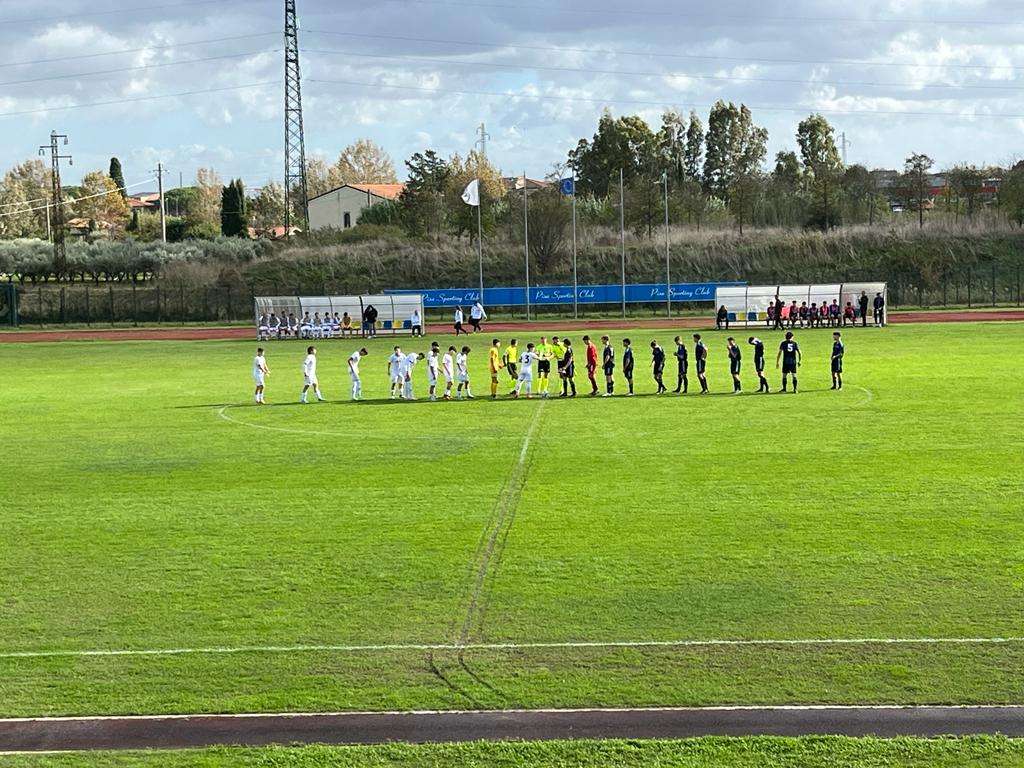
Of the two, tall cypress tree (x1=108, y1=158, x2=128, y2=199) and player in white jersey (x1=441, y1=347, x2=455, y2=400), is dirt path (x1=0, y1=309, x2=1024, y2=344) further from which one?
tall cypress tree (x1=108, y1=158, x2=128, y2=199)

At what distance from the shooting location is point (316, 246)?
98000 mm

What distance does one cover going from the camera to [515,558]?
1595 centimetres

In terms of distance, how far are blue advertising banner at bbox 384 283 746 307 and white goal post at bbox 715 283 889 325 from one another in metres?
11.6

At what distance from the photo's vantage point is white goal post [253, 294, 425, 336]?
6391 cm

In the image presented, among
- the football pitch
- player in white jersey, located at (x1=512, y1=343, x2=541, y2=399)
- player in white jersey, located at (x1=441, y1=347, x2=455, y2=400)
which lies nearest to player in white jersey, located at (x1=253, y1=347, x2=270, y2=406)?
the football pitch

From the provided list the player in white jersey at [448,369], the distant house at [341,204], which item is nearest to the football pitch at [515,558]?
the player in white jersey at [448,369]

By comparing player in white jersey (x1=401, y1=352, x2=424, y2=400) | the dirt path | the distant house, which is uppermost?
the distant house

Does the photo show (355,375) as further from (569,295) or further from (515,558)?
(569,295)

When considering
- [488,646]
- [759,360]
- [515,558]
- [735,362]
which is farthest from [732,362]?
[488,646]

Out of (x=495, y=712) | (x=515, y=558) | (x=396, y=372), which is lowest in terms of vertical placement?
(x=495, y=712)

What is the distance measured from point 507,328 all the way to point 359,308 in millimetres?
8211

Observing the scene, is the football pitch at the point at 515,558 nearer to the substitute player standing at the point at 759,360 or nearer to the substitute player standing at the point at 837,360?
the substitute player standing at the point at 759,360

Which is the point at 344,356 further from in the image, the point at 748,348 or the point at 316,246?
the point at 316,246

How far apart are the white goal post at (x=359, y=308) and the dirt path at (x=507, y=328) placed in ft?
3.52
